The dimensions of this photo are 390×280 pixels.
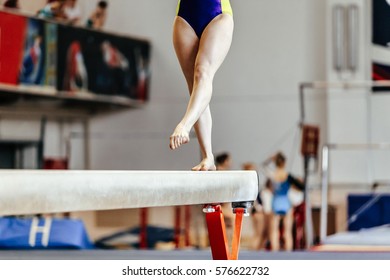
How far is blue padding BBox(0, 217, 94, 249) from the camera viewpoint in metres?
5.09

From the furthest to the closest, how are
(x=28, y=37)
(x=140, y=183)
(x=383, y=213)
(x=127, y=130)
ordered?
1. (x=127, y=130)
2. (x=28, y=37)
3. (x=383, y=213)
4. (x=140, y=183)

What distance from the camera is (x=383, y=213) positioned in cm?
→ 955

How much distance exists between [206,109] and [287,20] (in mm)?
9563

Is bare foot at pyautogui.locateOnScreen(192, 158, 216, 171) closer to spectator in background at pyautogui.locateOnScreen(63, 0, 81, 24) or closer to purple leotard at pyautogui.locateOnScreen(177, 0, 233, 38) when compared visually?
purple leotard at pyautogui.locateOnScreen(177, 0, 233, 38)

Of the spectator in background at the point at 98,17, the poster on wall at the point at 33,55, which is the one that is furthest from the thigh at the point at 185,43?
the spectator in background at the point at 98,17

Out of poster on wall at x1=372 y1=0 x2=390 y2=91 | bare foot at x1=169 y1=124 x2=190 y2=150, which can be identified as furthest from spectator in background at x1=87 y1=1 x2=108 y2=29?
bare foot at x1=169 y1=124 x2=190 y2=150

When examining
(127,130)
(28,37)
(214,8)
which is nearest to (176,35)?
(214,8)

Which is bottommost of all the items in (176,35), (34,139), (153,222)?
(153,222)

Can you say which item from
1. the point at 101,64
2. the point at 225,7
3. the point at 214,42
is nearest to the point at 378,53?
the point at 101,64

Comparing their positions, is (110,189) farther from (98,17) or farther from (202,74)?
(98,17)

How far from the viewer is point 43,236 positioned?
17.1 ft

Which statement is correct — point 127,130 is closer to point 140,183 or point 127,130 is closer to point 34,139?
point 34,139

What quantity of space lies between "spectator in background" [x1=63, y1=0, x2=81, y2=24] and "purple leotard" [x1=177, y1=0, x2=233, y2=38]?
8592 mm
